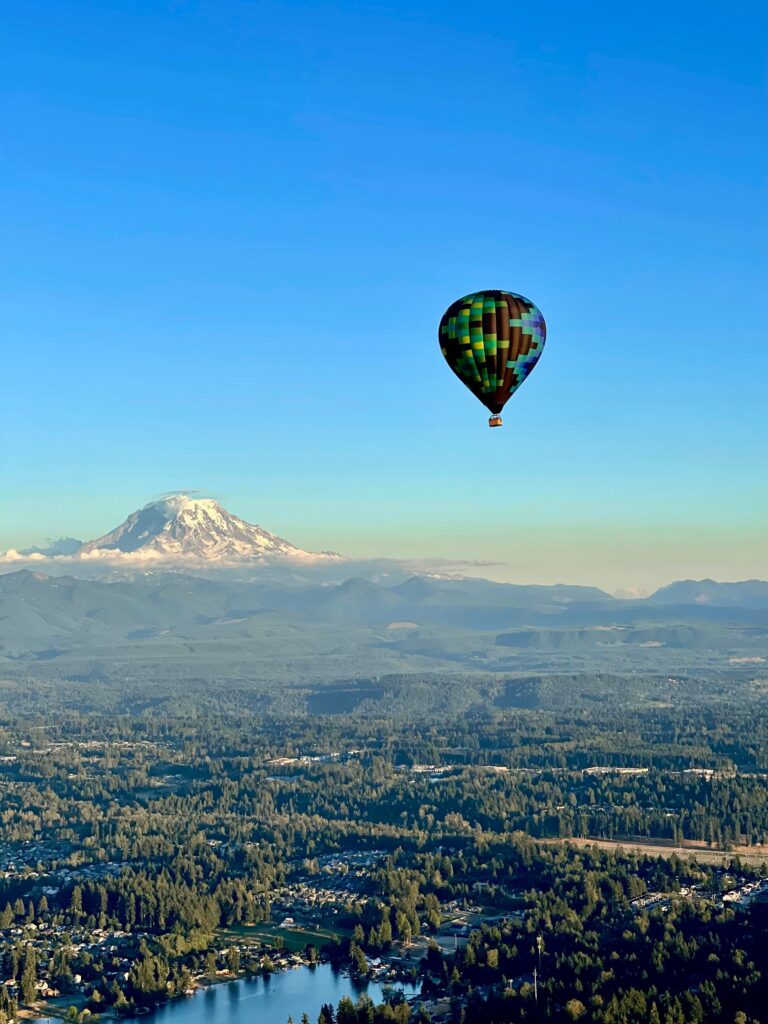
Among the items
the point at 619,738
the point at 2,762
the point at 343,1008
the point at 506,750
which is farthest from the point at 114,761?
the point at 343,1008

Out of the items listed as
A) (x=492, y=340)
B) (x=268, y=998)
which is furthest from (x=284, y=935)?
(x=492, y=340)

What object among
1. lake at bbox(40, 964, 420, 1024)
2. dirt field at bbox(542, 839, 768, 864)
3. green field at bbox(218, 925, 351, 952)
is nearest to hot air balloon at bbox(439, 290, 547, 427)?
lake at bbox(40, 964, 420, 1024)

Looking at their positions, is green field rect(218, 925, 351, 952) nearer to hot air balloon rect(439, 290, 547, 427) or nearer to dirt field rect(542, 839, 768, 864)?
dirt field rect(542, 839, 768, 864)

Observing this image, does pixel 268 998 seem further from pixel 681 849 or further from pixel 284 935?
pixel 681 849

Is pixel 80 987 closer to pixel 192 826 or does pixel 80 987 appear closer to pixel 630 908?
pixel 630 908

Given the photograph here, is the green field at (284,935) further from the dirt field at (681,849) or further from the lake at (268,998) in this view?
the dirt field at (681,849)

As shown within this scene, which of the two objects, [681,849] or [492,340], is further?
A: [681,849]
